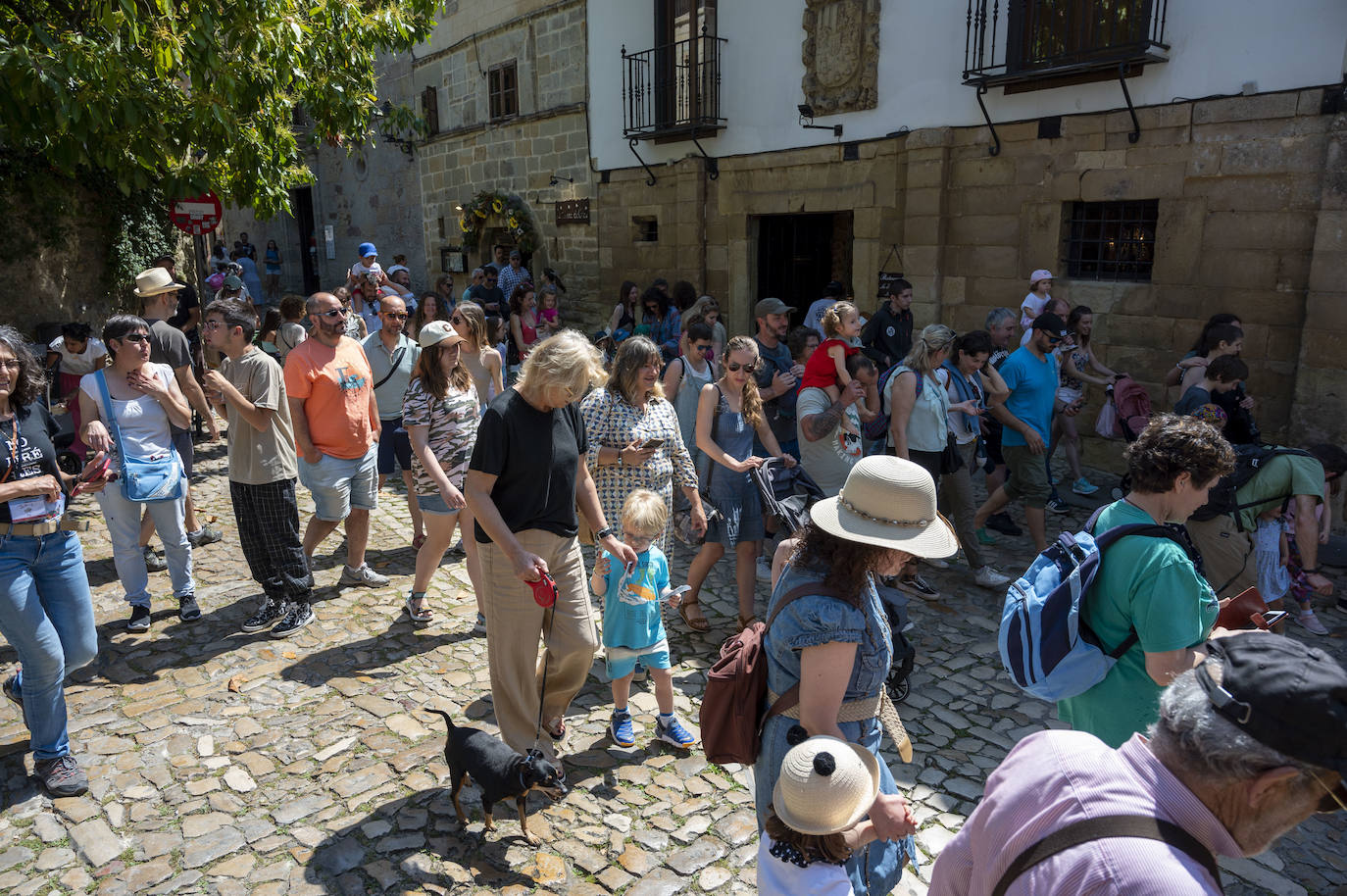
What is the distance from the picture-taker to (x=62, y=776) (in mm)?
3713

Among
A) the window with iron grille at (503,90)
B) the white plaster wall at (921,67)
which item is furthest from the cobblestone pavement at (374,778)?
the window with iron grille at (503,90)

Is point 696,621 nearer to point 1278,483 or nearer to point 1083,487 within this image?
point 1278,483

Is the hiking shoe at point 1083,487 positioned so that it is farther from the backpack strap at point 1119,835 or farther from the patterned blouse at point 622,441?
the backpack strap at point 1119,835

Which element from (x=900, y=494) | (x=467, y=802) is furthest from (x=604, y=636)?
(x=900, y=494)

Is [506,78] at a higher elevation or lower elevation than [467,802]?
higher

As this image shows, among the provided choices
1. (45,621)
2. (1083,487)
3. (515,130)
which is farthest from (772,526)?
(515,130)

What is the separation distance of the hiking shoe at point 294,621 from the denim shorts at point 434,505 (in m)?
1.02

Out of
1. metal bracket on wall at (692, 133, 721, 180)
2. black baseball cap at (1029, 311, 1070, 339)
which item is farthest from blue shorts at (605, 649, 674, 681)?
metal bracket on wall at (692, 133, 721, 180)

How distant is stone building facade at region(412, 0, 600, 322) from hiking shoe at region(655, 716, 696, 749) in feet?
40.1

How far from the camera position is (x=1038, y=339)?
660 cm

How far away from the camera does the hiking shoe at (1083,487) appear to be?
27.6ft

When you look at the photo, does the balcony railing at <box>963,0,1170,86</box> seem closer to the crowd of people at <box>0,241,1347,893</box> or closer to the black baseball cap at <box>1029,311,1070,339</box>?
the crowd of people at <box>0,241,1347,893</box>

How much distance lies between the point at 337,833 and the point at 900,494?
8.72ft

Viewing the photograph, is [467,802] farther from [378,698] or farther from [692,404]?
[692,404]
